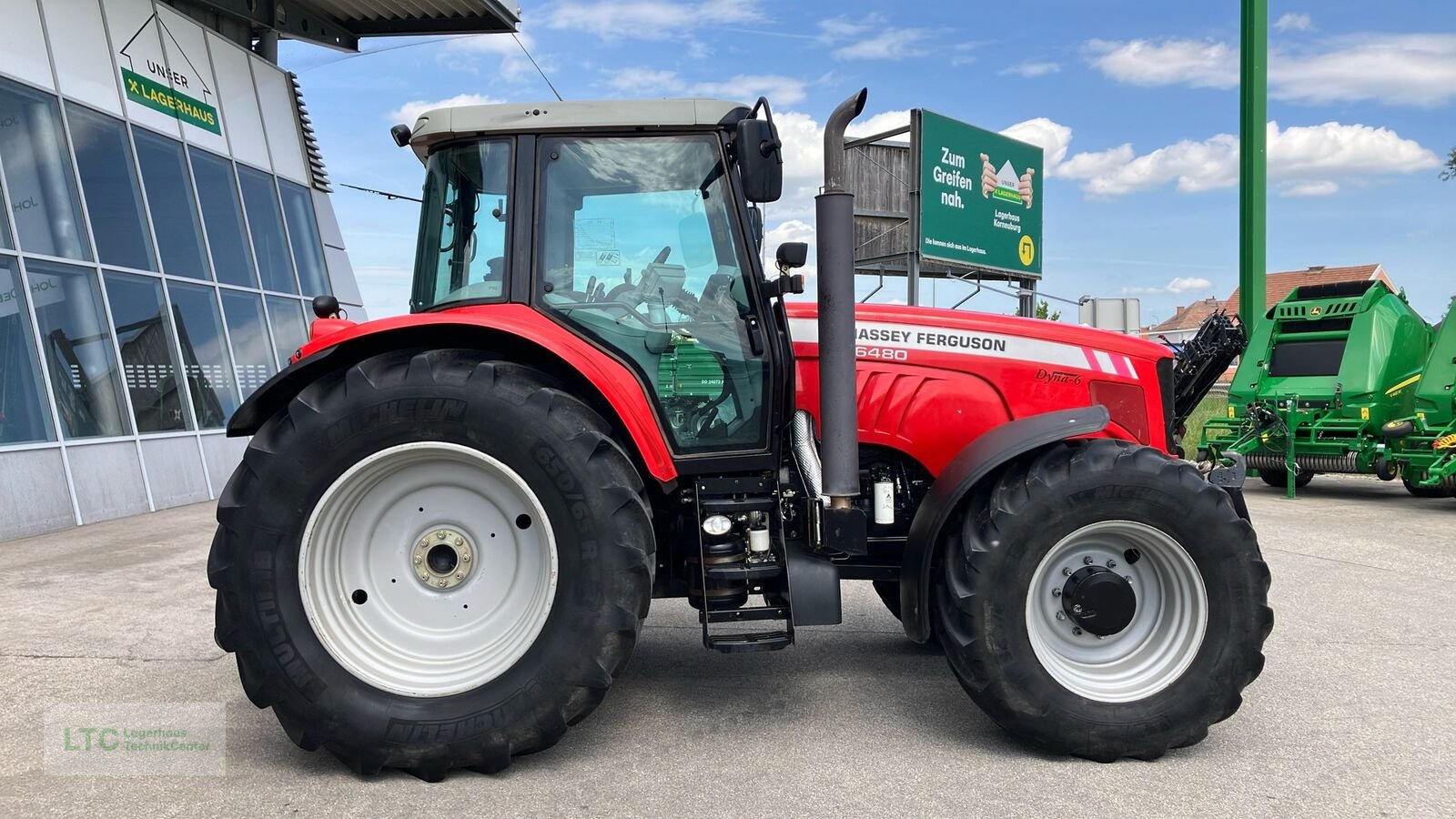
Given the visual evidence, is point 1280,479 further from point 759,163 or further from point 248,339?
point 248,339

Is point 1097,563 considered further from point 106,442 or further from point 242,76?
point 242,76

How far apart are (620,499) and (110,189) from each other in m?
10.3

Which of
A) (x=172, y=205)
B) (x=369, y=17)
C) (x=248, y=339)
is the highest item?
(x=369, y=17)

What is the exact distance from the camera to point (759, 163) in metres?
3.21

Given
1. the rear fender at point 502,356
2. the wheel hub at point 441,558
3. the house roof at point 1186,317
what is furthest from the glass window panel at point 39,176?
the house roof at point 1186,317

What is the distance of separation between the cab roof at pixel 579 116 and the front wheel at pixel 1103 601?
1.67m

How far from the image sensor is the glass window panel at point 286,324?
1318 cm

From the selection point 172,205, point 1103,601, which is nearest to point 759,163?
point 1103,601

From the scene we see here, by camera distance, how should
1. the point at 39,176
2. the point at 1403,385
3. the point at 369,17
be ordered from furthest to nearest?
the point at 369,17, the point at 1403,385, the point at 39,176

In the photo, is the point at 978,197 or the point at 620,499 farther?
the point at 978,197

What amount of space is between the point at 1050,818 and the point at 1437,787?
126 centimetres

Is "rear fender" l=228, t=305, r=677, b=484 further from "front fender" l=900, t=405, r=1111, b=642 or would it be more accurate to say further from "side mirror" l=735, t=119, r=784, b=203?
"front fender" l=900, t=405, r=1111, b=642

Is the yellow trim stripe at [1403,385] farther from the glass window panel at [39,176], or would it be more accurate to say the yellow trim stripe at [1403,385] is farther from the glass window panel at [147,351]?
the glass window panel at [39,176]

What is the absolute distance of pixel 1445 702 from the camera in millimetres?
3797
